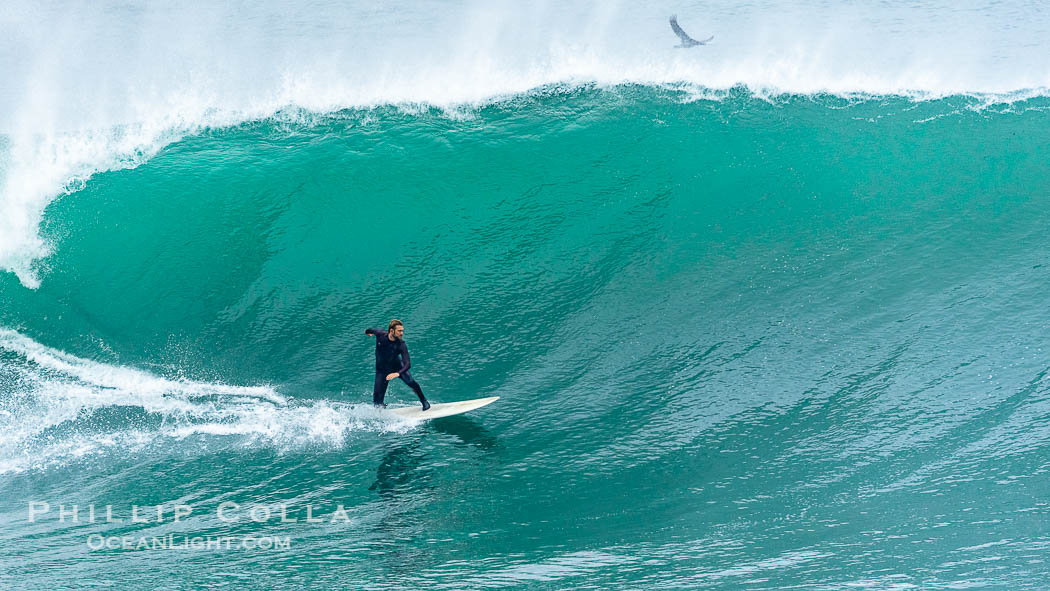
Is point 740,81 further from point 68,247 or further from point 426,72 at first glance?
point 68,247

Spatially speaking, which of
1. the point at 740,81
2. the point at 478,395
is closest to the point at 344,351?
the point at 478,395

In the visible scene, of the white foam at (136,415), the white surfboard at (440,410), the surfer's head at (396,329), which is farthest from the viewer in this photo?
the white surfboard at (440,410)

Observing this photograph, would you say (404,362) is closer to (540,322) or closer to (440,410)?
(440,410)

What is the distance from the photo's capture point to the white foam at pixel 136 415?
804 centimetres

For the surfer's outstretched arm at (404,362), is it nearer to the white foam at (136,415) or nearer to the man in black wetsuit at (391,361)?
the man in black wetsuit at (391,361)

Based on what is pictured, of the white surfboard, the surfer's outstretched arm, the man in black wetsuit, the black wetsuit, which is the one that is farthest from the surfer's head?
the white surfboard

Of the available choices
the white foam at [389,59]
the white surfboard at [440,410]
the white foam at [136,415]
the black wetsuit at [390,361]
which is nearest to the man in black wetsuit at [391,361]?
the black wetsuit at [390,361]

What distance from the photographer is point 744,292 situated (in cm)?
980

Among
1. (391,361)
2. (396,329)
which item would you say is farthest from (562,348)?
(396,329)

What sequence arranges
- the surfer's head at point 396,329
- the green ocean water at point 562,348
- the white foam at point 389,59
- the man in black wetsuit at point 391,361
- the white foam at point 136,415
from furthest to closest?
the white foam at point 389,59 → the white foam at point 136,415 → the man in black wetsuit at point 391,361 → the surfer's head at point 396,329 → the green ocean water at point 562,348

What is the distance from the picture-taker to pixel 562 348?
9.07m

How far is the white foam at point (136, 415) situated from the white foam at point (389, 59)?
230 centimetres

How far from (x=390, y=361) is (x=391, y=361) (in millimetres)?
14

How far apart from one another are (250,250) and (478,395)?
437cm
